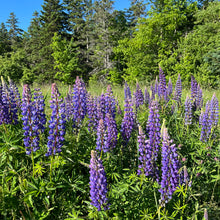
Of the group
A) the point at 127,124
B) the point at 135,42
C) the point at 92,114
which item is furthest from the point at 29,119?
the point at 135,42

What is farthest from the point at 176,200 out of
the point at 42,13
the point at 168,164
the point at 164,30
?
the point at 42,13

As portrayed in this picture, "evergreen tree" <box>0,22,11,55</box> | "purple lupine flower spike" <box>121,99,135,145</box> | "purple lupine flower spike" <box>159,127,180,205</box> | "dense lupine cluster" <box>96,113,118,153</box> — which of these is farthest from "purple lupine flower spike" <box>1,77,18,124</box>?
"evergreen tree" <box>0,22,11,55</box>

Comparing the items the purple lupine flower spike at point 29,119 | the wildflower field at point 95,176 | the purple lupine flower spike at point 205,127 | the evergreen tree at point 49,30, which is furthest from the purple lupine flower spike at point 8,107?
the evergreen tree at point 49,30

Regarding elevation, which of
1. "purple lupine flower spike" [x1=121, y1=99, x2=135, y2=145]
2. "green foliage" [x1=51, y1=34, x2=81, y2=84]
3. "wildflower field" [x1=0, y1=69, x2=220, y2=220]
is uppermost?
"green foliage" [x1=51, y1=34, x2=81, y2=84]

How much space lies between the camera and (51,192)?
6.61ft

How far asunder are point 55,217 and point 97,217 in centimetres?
52

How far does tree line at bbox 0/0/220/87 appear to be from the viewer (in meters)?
15.9

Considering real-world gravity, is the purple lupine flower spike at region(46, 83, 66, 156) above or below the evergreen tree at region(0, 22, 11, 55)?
below

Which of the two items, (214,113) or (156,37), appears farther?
(156,37)

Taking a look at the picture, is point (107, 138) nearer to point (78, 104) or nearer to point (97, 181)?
point (97, 181)

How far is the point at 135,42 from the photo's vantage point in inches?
742

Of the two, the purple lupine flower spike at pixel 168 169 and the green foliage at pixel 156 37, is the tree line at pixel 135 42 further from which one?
the purple lupine flower spike at pixel 168 169

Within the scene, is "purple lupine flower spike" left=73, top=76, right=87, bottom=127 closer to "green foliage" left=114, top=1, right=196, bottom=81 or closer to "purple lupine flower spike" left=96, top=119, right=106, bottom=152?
"purple lupine flower spike" left=96, top=119, right=106, bottom=152

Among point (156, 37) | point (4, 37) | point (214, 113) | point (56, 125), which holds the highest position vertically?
point (4, 37)
